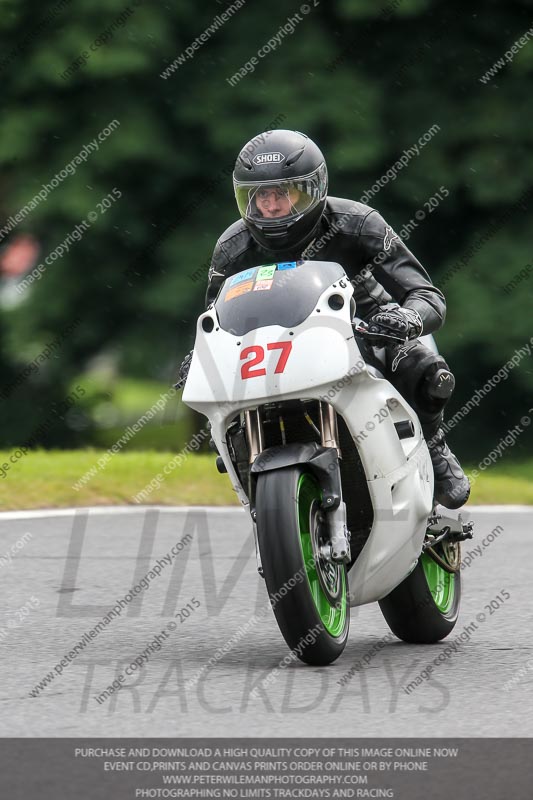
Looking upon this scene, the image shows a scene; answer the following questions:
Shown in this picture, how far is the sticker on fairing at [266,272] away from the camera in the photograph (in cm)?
543

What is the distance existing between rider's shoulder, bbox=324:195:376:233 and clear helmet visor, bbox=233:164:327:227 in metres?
0.20

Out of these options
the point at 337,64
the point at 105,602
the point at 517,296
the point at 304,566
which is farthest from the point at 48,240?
the point at 304,566

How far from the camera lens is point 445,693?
5070 millimetres

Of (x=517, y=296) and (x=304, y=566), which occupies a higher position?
(x=304, y=566)

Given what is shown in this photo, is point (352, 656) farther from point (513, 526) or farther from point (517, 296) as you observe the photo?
point (517, 296)

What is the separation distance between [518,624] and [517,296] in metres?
8.17

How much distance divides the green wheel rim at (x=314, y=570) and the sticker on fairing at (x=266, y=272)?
0.71 meters

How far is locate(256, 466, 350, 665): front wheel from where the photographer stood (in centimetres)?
503

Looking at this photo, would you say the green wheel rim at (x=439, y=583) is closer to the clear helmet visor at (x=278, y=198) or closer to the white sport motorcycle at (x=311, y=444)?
the white sport motorcycle at (x=311, y=444)

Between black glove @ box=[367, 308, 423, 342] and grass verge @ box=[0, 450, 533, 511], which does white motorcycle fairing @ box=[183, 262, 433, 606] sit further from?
grass verge @ box=[0, 450, 533, 511]

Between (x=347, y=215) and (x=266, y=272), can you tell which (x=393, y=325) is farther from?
(x=347, y=215)
